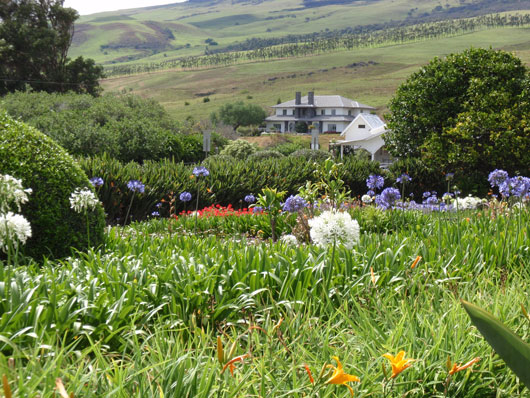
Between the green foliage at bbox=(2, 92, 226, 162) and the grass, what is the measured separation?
48.0ft

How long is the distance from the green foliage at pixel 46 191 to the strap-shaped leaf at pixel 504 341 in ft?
17.3

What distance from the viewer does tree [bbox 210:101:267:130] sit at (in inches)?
3585

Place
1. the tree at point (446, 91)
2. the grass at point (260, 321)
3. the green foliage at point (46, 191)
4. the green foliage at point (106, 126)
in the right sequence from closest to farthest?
1. the grass at point (260, 321)
2. the green foliage at point (46, 191)
3. the tree at point (446, 91)
4. the green foliage at point (106, 126)

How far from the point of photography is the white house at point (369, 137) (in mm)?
47594

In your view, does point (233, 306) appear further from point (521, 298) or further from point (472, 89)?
point (472, 89)

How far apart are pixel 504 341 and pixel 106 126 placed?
22.7 meters

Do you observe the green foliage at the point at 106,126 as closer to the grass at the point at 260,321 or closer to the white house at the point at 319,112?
the grass at the point at 260,321


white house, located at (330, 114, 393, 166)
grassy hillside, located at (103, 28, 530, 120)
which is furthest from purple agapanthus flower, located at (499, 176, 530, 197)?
grassy hillside, located at (103, 28, 530, 120)

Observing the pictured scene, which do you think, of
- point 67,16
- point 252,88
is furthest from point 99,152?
point 252,88

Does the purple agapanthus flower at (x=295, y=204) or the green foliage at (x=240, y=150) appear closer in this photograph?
the purple agapanthus flower at (x=295, y=204)

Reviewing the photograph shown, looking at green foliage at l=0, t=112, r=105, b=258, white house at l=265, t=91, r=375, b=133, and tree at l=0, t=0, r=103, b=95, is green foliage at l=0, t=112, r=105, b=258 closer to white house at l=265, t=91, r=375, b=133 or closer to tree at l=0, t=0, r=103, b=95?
tree at l=0, t=0, r=103, b=95

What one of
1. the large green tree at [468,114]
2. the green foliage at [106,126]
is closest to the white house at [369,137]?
the green foliage at [106,126]

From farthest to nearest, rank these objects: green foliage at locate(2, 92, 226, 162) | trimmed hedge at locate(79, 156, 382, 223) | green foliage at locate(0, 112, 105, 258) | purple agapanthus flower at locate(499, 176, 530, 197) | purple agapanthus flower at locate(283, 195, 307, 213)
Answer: green foliage at locate(2, 92, 226, 162), trimmed hedge at locate(79, 156, 382, 223), purple agapanthus flower at locate(283, 195, 307, 213), purple agapanthus flower at locate(499, 176, 530, 197), green foliage at locate(0, 112, 105, 258)

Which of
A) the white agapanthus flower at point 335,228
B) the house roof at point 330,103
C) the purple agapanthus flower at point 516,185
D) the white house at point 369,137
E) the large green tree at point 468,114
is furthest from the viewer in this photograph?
the house roof at point 330,103
